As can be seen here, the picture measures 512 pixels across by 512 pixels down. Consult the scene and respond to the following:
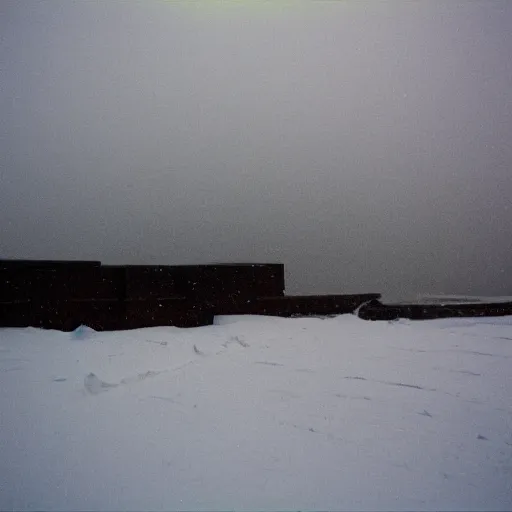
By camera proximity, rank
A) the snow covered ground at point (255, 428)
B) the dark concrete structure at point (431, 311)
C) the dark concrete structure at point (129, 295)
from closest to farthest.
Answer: the snow covered ground at point (255, 428)
the dark concrete structure at point (129, 295)
the dark concrete structure at point (431, 311)

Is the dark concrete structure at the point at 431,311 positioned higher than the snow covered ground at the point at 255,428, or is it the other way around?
the dark concrete structure at the point at 431,311

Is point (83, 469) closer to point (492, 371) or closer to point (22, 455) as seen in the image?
point (22, 455)

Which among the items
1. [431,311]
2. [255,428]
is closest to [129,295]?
[255,428]

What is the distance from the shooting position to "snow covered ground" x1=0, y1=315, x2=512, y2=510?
4.37 ft

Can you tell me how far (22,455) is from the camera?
5.24 ft

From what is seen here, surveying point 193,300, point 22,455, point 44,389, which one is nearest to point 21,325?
point 193,300

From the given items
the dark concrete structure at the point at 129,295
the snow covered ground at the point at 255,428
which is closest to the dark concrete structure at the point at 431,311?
the dark concrete structure at the point at 129,295

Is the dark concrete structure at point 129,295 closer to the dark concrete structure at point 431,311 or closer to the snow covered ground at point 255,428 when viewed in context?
the dark concrete structure at point 431,311

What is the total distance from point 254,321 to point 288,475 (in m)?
3.84

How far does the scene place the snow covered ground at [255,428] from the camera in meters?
1.33

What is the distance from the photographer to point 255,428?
187 centimetres

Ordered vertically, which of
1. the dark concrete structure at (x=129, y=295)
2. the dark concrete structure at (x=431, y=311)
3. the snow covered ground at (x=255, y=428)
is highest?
the dark concrete structure at (x=129, y=295)

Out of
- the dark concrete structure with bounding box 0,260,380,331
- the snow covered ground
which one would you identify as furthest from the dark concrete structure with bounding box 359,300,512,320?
the snow covered ground

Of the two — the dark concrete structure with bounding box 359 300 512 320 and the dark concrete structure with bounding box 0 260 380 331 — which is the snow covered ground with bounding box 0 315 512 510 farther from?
the dark concrete structure with bounding box 359 300 512 320
